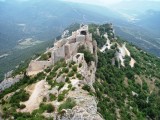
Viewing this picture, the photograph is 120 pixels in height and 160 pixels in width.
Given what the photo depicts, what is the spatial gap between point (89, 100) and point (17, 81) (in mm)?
26928

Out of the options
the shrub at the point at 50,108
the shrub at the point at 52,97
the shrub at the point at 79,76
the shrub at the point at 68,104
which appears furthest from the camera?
the shrub at the point at 79,76

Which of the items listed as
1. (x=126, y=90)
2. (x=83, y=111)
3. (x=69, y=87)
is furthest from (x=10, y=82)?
(x=83, y=111)

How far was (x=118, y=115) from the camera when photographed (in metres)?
60.6

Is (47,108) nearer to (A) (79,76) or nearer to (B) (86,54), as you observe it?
(A) (79,76)

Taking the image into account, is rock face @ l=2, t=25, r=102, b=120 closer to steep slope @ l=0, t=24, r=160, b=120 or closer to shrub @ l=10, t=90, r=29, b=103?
steep slope @ l=0, t=24, r=160, b=120

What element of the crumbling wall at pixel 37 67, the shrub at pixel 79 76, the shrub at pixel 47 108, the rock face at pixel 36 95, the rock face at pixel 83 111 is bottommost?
the crumbling wall at pixel 37 67

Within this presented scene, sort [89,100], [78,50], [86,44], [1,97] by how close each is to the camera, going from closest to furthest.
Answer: [89,100] < [1,97] < [78,50] < [86,44]

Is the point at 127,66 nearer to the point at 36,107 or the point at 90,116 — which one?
the point at 36,107

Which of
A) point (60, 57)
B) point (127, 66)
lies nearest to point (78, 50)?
point (60, 57)

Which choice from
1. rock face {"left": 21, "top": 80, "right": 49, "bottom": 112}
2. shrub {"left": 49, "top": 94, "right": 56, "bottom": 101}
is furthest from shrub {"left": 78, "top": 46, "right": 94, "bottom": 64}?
shrub {"left": 49, "top": 94, "right": 56, "bottom": 101}

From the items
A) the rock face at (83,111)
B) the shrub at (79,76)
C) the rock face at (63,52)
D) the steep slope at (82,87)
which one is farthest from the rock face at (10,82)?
the rock face at (83,111)

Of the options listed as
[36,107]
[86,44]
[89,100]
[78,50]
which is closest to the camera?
[89,100]

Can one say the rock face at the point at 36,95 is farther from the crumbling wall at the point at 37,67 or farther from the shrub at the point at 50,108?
the crumbling wall at the point at 37,67

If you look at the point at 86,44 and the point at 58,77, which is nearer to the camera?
the point at 58,77
